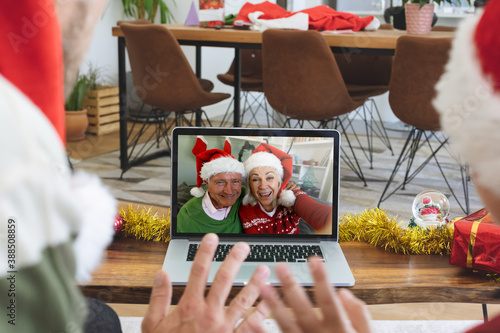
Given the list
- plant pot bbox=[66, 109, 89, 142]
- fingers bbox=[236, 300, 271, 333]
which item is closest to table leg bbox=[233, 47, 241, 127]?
plant pot bbox=[66, 109, 89, 142]

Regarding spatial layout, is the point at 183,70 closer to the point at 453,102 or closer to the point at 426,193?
the point at 426,193

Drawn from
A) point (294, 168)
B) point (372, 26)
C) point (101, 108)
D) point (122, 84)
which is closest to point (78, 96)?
point (101, 108)

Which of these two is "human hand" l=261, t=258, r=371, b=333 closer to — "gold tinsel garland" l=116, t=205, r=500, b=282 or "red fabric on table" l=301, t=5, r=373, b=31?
Result: "gold tinsel garland" l=116, t=205, r=500, b=282

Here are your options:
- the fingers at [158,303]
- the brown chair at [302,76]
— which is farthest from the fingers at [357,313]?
the brown chair at [302,76]

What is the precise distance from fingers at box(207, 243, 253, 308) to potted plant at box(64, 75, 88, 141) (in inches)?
147

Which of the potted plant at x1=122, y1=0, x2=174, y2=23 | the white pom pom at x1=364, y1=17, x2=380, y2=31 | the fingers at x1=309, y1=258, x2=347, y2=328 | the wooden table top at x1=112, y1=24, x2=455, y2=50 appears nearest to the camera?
the fingers at x1=309, y1=258, x2=347, y2=328

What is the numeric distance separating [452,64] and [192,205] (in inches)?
35.2

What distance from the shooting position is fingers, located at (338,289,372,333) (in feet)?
1.89

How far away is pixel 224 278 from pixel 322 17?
283 cm

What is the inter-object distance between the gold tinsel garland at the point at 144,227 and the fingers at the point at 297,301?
79 centimetres

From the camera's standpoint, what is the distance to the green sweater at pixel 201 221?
1321 millimetres

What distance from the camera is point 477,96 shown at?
477 mm

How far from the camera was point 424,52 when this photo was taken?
2.53 m

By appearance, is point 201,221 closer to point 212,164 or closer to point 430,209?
point 212,164
